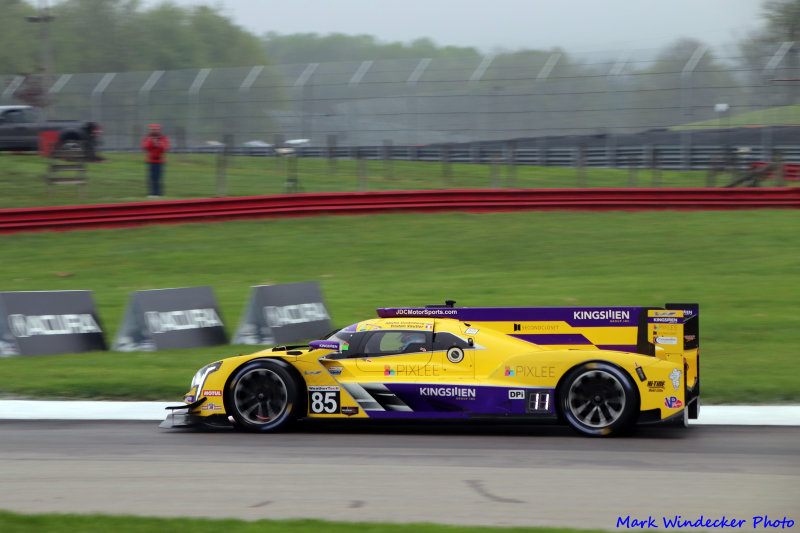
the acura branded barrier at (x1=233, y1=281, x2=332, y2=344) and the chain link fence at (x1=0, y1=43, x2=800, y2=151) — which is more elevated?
the chain link fence at (x1=0, y1=43, x2=800, y2=151)

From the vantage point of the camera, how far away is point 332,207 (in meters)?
22.5

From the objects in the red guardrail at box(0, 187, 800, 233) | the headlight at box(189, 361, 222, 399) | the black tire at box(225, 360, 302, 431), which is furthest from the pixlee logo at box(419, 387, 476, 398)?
the red guardrail at box(0, 187, 800, 233)

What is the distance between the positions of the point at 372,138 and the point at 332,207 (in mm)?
6493

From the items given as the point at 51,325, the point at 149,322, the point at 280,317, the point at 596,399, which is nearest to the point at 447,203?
the point at 280,317

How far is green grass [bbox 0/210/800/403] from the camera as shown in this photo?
Answer: 1188 centimetres

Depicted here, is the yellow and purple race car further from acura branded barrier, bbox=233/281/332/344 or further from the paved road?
acura branded barrier, bbox=233/281/332/344

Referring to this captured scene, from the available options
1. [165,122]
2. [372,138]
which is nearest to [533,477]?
[372,138]

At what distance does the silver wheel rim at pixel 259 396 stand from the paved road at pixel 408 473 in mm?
225

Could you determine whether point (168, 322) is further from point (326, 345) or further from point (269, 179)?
point (269, 179)

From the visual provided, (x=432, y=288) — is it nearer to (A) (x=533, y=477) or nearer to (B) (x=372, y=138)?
(A) (x=533, y=477)

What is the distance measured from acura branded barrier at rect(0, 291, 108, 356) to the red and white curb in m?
2.03

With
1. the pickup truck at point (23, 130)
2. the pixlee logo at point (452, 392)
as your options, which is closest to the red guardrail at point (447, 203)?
the pickup truck at point (23, 130)

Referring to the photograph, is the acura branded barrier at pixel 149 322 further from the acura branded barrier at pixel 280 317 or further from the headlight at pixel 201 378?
the headlight at pixel 201 378

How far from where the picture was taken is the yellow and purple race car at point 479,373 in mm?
8656
